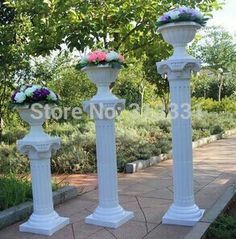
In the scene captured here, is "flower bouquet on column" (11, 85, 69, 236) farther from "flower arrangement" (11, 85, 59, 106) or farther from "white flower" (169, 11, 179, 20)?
"white flower" (169, 11, 179, 20)

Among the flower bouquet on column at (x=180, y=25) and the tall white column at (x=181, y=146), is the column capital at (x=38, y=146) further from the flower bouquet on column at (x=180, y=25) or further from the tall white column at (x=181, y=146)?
the flower bouquet on column at (x=180, y=25)

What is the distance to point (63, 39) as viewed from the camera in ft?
27.6

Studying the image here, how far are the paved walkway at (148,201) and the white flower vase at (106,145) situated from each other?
160 millimetres

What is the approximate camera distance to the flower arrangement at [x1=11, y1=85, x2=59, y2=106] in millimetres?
5289

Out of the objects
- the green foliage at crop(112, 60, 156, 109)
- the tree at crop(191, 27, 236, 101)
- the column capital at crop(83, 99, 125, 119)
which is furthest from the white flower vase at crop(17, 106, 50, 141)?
the tree at crop(191, 27, 236, 101)

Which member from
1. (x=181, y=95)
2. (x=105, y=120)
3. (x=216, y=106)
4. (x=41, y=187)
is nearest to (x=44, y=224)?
(x=41, y=187)

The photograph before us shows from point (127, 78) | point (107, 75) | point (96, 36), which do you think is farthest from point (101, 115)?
point (127, 78)

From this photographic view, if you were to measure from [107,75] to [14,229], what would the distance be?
7.44ft

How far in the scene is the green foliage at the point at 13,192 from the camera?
19.8 ft

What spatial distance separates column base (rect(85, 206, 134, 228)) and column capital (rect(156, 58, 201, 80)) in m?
1.82

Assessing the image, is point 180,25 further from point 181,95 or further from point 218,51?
point 218,51

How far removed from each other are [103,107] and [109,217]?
137 cm

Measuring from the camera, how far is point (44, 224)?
543 centimetres

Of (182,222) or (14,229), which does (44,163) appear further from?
(182,222)
